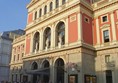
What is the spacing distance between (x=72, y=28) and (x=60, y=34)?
13.3 ft

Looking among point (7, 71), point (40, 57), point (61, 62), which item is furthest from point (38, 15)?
point (7, 71)

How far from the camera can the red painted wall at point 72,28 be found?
3222 cm

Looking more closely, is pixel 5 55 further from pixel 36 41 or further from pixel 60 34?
pixel 60 34

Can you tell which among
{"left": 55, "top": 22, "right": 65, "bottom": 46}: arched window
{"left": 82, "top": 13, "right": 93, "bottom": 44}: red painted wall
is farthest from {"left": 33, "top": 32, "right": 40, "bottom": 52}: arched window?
{"left": 82, "top": 13, "right": 93, "bottom": 44}: red painted wall

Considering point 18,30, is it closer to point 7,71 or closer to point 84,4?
point 7,71

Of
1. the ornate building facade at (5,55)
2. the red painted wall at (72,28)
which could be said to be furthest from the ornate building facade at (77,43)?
the ornate building facade at (5,55)

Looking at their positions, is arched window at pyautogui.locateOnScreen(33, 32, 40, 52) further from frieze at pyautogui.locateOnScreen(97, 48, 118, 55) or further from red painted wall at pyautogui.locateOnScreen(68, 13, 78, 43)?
frieze at pyautogui.locateOnScreen(97, 48, 118, 55)

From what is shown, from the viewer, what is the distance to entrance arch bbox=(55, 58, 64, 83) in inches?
1338

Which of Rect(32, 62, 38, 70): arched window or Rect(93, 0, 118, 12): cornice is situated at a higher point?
Rect(93, 0, 118, 12): cornice

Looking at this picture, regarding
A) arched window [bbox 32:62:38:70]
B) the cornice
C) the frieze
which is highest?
the cornice

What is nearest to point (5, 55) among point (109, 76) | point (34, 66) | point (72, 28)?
point (34, 66)

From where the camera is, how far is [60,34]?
119 feet

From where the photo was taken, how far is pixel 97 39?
110ft

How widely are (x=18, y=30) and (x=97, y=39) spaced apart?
55178mm
